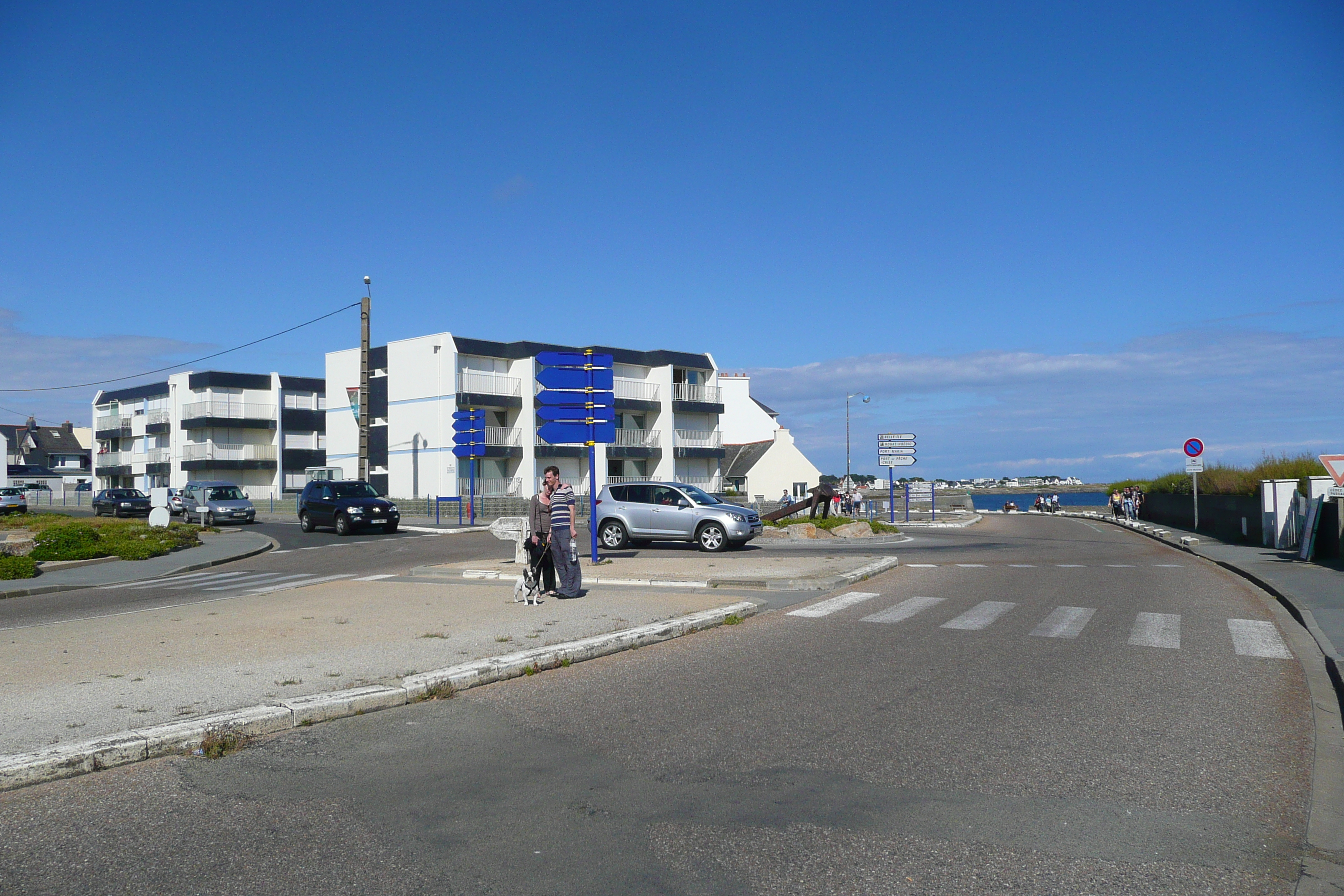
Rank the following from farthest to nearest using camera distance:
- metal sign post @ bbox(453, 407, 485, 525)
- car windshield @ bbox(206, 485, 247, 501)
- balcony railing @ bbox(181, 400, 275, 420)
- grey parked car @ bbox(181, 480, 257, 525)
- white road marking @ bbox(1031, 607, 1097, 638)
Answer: balcony railing @ bbox(181, 400, 275, 420) < car windshield @ bbox(206, 485, 247, 501) < grey parked car @ bbox(181, 480, 257, 525) < metal sign post @ bbox(453, 407, 485, 525) < white road marking @ bbox(1031, 607, 1097, 638)

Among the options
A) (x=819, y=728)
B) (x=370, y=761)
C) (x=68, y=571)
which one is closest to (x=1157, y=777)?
(x=819, y=728)

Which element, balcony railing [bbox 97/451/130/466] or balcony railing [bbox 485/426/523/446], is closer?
balcony railing [bbox 485/426/523/446]

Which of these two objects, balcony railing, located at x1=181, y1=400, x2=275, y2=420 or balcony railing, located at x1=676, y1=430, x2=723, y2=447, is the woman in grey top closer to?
balcony railing, located at x1=676, y1=430, x2=723, y2=447

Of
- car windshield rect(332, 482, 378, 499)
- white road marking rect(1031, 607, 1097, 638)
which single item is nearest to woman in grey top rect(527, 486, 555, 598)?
white road marking rect(1031, 607, 1097, 638)

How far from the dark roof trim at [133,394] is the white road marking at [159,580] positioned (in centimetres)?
6034

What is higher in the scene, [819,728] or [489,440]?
[489,440]

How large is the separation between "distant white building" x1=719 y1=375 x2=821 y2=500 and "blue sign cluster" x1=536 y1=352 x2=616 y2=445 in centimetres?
5538

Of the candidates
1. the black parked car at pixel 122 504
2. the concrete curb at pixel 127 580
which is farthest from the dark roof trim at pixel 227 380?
the concrete curb at pixel 127 580

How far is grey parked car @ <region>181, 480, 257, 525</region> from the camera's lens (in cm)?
3766

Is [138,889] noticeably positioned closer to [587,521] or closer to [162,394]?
[587,521]

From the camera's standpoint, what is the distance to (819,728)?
21.9ft

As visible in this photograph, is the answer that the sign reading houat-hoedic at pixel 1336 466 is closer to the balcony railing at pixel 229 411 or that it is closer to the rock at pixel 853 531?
the rock at pixel 853 531

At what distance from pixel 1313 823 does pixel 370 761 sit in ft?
17.1

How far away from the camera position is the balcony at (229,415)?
223ft
